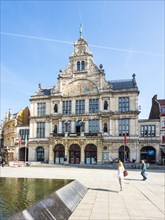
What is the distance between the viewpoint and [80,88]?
198 ft

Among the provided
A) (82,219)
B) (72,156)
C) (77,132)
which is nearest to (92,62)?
(77,132)

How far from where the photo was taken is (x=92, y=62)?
61094 mm

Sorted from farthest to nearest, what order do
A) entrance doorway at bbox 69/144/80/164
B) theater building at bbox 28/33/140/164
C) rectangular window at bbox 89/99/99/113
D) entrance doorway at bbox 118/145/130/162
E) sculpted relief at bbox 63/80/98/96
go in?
sculpted relief at bbox 63/80/98/96
rectangular window at bbox 89/99/99/113
entrance doorway at bbox 69/144/80/164
theater building at bbox 28/33/140/164
entrance doorway at bbox 118/145/130/162

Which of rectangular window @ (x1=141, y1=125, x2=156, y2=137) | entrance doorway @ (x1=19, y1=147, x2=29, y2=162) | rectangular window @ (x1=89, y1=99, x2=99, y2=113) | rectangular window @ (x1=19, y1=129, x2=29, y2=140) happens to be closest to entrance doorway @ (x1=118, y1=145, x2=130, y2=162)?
rectangular window @ (x1=141, y1=125, x2=156, y2=137)

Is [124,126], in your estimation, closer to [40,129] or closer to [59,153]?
[59,153]

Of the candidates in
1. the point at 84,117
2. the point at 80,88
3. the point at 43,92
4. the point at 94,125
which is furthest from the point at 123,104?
the point at 43,92

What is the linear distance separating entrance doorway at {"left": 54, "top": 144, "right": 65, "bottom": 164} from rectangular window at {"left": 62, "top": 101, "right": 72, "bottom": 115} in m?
7.79

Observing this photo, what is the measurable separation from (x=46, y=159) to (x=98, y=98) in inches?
741

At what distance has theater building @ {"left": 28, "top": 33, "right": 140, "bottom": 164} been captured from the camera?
55.9 m

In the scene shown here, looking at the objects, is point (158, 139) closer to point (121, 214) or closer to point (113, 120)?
point (113, 120)

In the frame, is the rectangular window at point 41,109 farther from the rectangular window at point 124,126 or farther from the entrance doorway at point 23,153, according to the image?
the rectangular window at point 124,126

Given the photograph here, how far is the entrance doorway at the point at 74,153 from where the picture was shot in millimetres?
57487

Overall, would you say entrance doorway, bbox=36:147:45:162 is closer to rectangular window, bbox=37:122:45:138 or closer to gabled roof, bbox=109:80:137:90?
rectangular window, bbox=37:122:45:138

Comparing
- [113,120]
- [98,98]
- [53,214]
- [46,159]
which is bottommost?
[46,159]
